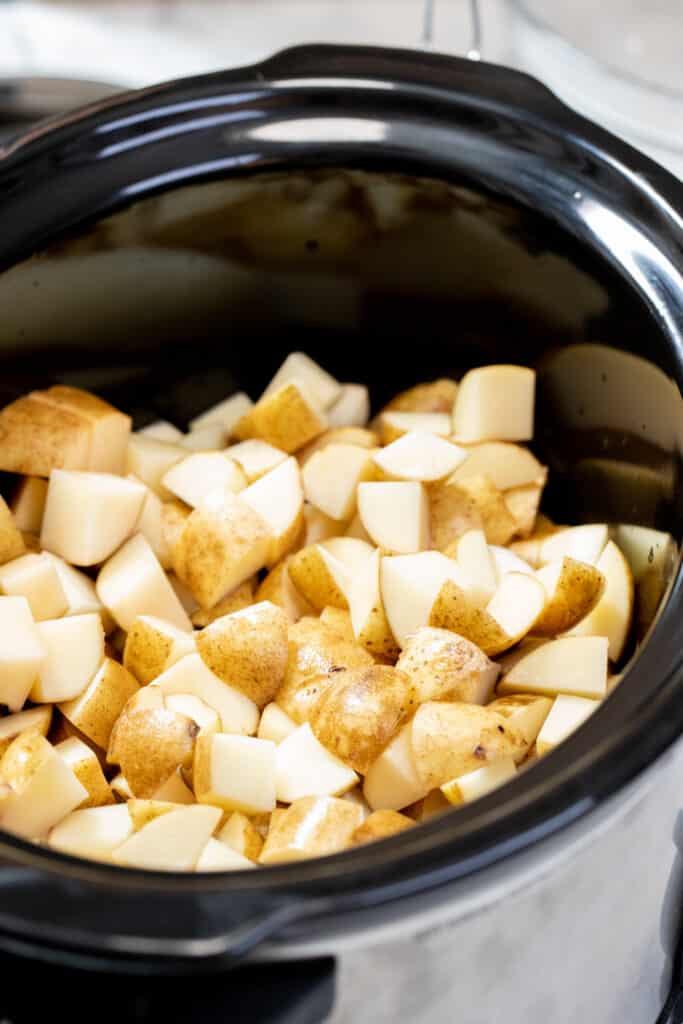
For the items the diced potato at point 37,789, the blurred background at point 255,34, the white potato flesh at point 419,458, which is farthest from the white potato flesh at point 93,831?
the blurred background at point 255,34

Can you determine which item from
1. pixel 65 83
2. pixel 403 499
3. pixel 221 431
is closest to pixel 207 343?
pixel 221 431

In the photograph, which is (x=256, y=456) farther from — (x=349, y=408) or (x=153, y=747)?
(x=153, y=747)

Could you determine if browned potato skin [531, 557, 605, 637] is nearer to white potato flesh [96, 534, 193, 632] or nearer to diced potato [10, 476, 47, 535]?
white potato flesh [96, 534, 193, 632]

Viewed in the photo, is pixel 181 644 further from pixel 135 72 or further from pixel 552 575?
pixel 135 72

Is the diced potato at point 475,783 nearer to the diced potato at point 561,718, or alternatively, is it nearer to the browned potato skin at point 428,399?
the diced potato at point 561,718

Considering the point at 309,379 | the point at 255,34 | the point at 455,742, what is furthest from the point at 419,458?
the point at 255,34

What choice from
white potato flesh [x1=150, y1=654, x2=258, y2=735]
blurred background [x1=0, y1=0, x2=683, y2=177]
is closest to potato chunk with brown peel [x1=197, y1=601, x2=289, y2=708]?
white potato flesh [x1=150, y1=654, x2=258, y2=735]
